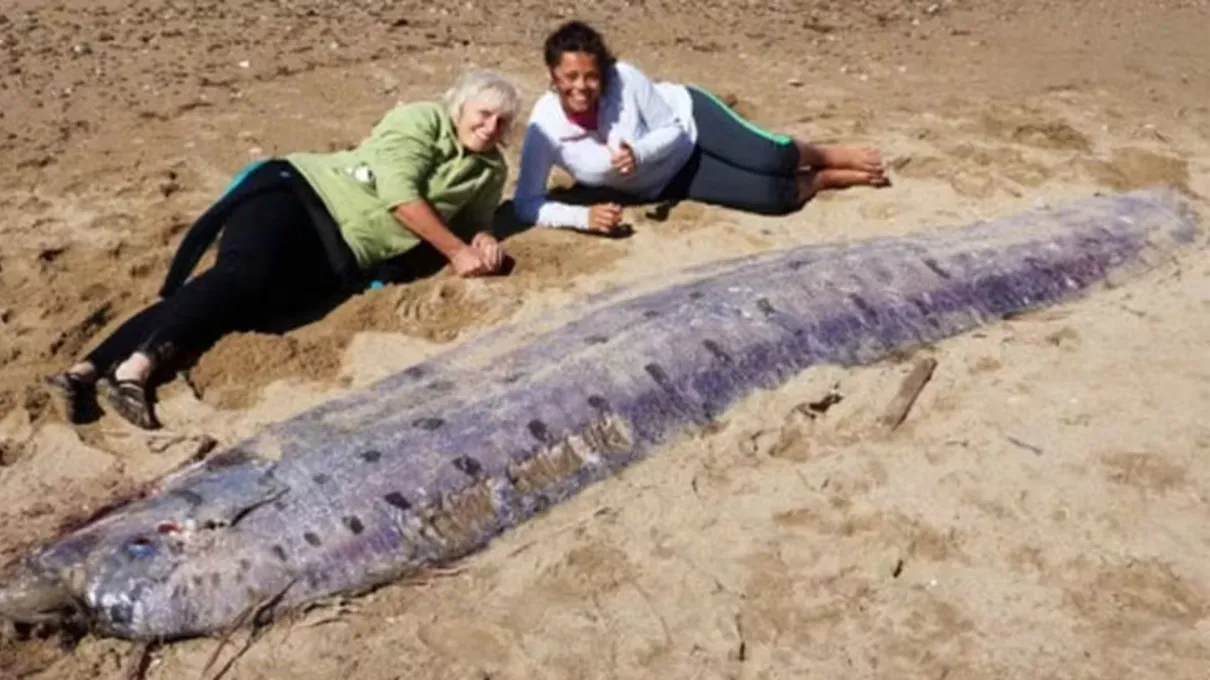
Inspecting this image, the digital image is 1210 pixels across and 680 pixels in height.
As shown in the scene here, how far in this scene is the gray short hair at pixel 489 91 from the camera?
5816mm

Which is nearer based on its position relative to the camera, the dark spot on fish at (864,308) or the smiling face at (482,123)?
the dark spot on fish at (864,308)

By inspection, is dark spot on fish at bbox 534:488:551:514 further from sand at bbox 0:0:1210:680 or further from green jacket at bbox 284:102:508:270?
green jacket at bbox 284:102:508:270

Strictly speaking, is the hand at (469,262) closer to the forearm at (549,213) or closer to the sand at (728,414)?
the sand at (728,414)

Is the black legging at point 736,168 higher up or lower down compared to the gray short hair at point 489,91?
lower down

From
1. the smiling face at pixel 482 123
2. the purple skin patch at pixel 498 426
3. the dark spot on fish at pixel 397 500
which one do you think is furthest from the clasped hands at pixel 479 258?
the dark spot on fish at pixel 397 500

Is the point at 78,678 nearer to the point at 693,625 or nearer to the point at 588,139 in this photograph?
the point at 693,625

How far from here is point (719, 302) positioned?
17.7 ft

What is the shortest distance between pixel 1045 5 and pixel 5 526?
8255 millimetres

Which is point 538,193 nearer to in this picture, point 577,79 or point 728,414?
point 577,79

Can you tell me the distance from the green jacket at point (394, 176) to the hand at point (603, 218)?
1.66 ft

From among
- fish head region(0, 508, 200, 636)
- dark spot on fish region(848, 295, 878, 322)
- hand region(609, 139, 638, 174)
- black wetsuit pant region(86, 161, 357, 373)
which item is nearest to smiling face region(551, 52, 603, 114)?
hand region(609, 139, 638, 174)

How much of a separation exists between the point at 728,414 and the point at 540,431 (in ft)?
2.38

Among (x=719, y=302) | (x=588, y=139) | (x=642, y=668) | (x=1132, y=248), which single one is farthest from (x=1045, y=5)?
(x=642, y=668)

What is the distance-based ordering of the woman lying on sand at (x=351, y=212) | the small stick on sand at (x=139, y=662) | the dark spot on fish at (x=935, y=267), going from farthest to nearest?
the dark spot on fish at (x=935, y=267) < the woman lying on sand at (x=351, y=212) < the small stick on sand at (x=139, y=662)
